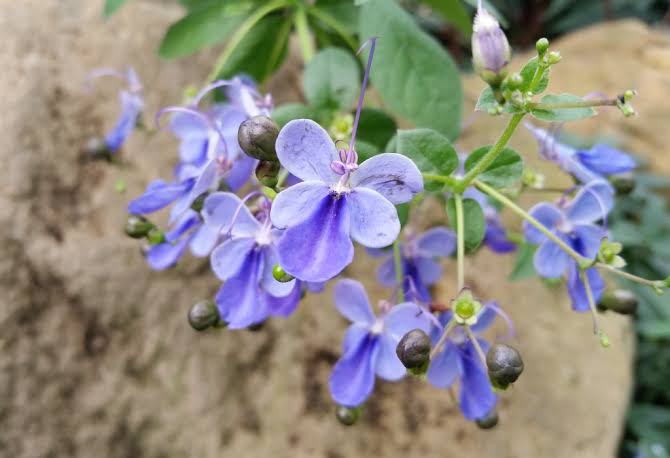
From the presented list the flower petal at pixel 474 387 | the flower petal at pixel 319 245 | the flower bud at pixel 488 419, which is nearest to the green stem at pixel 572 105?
the flower petal at pixel 319 245

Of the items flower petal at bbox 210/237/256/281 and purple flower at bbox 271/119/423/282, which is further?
flower petal at bbox 210/237/256/281

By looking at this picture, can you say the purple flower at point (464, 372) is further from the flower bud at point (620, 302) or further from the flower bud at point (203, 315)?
the flower bud at point (203, 315)

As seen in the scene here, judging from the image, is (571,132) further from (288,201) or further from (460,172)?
(288,201)

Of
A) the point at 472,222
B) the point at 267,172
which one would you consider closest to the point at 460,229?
the point at 472,222

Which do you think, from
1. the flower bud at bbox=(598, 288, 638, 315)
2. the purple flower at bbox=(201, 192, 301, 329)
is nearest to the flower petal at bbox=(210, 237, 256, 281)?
the purple flower at bbox=(201, 192, 301, 329)

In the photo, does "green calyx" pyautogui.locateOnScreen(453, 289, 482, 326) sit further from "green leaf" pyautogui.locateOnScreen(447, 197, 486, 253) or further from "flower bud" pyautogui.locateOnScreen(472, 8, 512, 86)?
"flower bud" pyautogui.locateOnScreen(472, 8, 512, 86)

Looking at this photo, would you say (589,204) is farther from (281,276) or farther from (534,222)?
(281,276)
